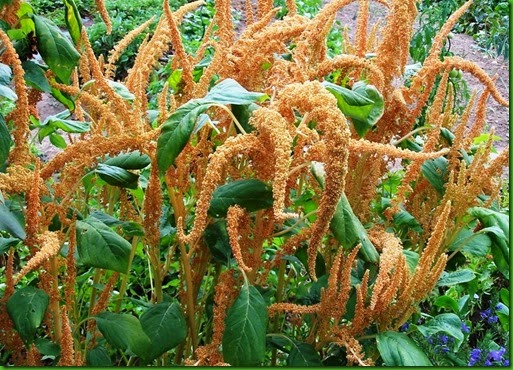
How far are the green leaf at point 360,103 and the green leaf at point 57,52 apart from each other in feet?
1.77

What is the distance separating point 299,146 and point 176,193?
0.28 metres

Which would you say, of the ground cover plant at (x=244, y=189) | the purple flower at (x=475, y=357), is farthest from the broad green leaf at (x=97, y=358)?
the purple flower at (x=475, y=357)

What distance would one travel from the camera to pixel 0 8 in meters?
1.35

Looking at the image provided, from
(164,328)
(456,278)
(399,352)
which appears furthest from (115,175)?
(456,278)

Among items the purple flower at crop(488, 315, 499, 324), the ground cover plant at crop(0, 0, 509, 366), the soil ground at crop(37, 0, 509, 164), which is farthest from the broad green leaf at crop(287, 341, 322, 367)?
the soil ground at crop(37, 0, 509, 164)

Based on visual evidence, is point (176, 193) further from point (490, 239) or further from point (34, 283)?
point (490, 239)

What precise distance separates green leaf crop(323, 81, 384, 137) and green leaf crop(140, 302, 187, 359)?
52cm

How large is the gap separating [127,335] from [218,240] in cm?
26

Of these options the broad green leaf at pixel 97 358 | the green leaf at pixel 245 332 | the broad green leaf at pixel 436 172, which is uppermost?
the broad green leaf at pixel 436 172

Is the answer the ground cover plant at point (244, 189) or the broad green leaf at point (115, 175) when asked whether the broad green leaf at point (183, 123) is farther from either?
the broad green leaf at point (115, 175)

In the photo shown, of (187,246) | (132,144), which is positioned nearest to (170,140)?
(132,144)

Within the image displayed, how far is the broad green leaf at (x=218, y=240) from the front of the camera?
54.7 inches

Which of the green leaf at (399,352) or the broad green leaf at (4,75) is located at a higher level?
the broad green leaf at (4,75)

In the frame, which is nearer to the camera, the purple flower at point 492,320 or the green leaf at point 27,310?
the green leaf at point 27,310
